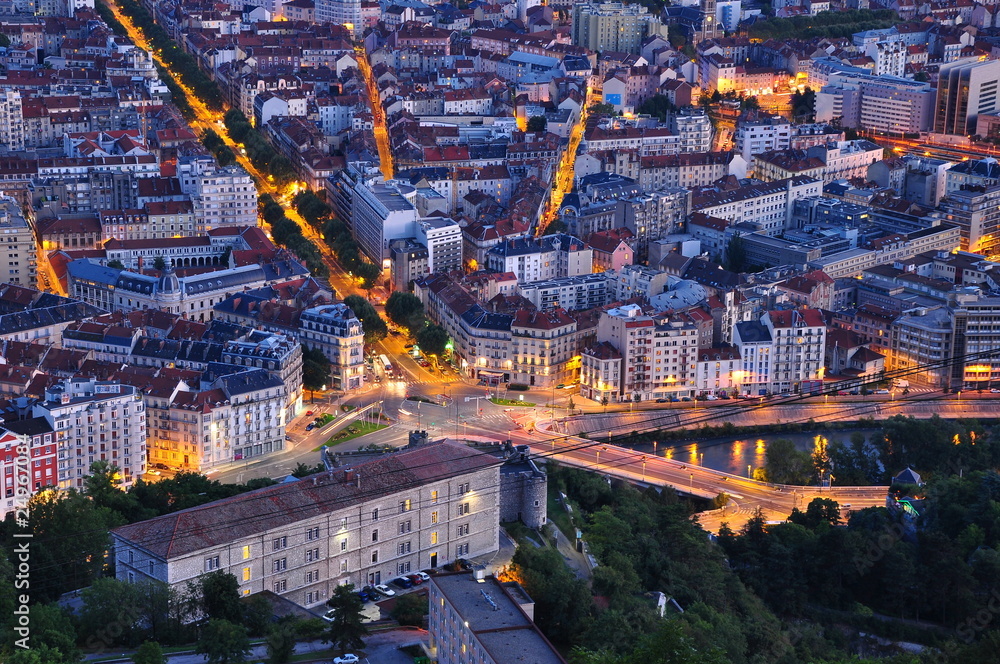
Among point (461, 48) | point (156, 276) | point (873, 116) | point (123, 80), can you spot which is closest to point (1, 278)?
point (156, 276)

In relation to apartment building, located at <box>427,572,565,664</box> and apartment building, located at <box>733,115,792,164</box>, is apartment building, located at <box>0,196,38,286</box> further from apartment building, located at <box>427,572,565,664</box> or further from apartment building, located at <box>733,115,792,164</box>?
apartment building, located at <box>733,115,792,164</box>

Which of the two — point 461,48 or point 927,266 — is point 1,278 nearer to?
point 927,266

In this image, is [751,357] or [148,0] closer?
[751,357]

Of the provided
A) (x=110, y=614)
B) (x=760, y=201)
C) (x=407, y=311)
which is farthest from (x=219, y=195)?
(x=110, y=614)

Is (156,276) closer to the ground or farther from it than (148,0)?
closer to the ground

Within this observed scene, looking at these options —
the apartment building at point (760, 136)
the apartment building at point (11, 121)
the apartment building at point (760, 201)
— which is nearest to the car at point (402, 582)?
the apartment building at point (760, 201)
